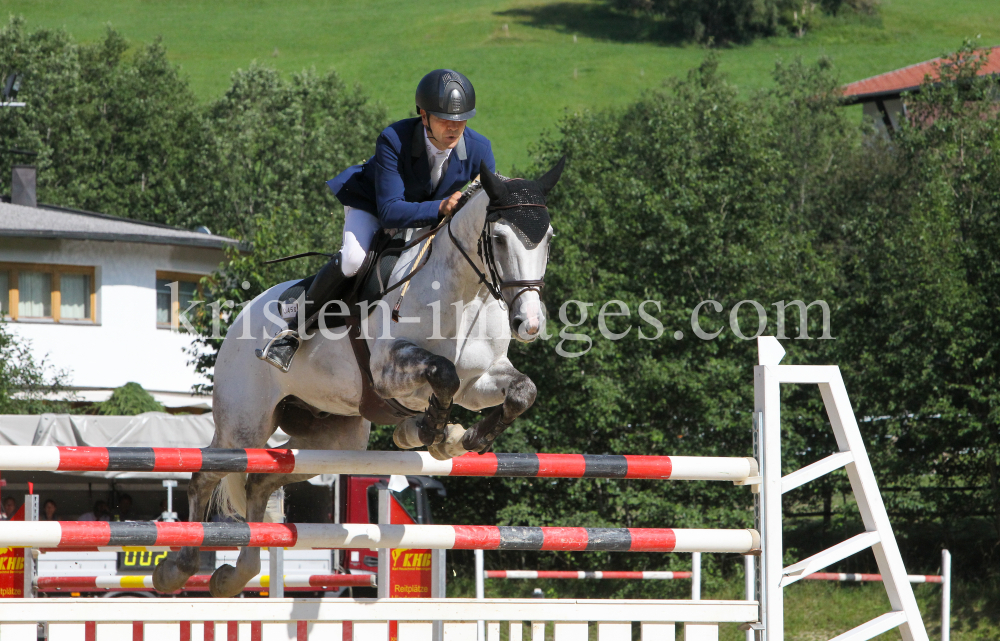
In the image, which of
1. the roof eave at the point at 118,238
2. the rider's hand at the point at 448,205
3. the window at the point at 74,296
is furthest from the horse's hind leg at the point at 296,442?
the window at the point at 74,296

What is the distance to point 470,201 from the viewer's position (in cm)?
405

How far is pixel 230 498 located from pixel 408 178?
6.45 ft

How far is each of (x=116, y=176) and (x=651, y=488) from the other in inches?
967

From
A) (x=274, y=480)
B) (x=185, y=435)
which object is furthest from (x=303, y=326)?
(x=185, y=435)

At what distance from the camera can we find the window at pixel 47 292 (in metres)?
20.7

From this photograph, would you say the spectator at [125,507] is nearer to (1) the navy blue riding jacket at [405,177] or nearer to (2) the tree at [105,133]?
(1) the navy blue riding jacket at [405,177]

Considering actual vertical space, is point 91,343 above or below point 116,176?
below

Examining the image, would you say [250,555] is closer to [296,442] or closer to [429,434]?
[296,442]

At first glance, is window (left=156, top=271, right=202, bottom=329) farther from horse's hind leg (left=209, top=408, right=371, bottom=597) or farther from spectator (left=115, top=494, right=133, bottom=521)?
horse's hind leg (left=209, top=408, right=371, bottom=597)

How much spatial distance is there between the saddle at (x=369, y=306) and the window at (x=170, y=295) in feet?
59.7

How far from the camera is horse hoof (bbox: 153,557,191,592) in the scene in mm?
4922

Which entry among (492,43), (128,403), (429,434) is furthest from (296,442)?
(492,43)

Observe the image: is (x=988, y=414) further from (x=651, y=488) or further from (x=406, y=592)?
(x=406, y=592)

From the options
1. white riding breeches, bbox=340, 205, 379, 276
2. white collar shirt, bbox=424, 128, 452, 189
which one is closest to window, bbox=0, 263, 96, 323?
white riding breeches, bbox=340, 205, 379, 276
